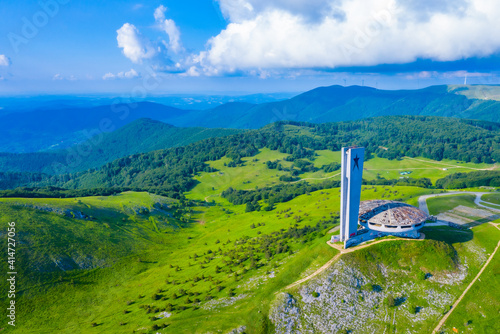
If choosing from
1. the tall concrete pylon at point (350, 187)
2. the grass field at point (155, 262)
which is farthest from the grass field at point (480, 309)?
the tall concrete pylon at point (350, 187)

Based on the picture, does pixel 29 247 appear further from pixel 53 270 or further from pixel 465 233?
pixel 465 233

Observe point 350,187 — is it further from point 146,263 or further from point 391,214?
point 146,263

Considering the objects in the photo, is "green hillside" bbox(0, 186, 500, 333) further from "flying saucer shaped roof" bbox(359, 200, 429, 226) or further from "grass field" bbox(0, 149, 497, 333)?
"flying saucer shaped roof" bbox(359, 200, 429, 226)

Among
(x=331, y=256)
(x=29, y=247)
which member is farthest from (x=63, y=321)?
(x=331, y=256)

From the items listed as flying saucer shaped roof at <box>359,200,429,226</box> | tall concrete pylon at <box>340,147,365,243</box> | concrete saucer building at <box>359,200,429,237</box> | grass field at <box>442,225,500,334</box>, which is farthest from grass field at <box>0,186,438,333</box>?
grass field at <box>442,225,500,334</box>

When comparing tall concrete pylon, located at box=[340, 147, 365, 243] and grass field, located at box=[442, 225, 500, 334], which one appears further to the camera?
tall concrete pylon, located at box=[340, 147, 365, 243]

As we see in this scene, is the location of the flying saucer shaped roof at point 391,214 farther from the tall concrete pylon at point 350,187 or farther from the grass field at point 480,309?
the grass field at point 480,309

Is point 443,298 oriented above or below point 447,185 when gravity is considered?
above
